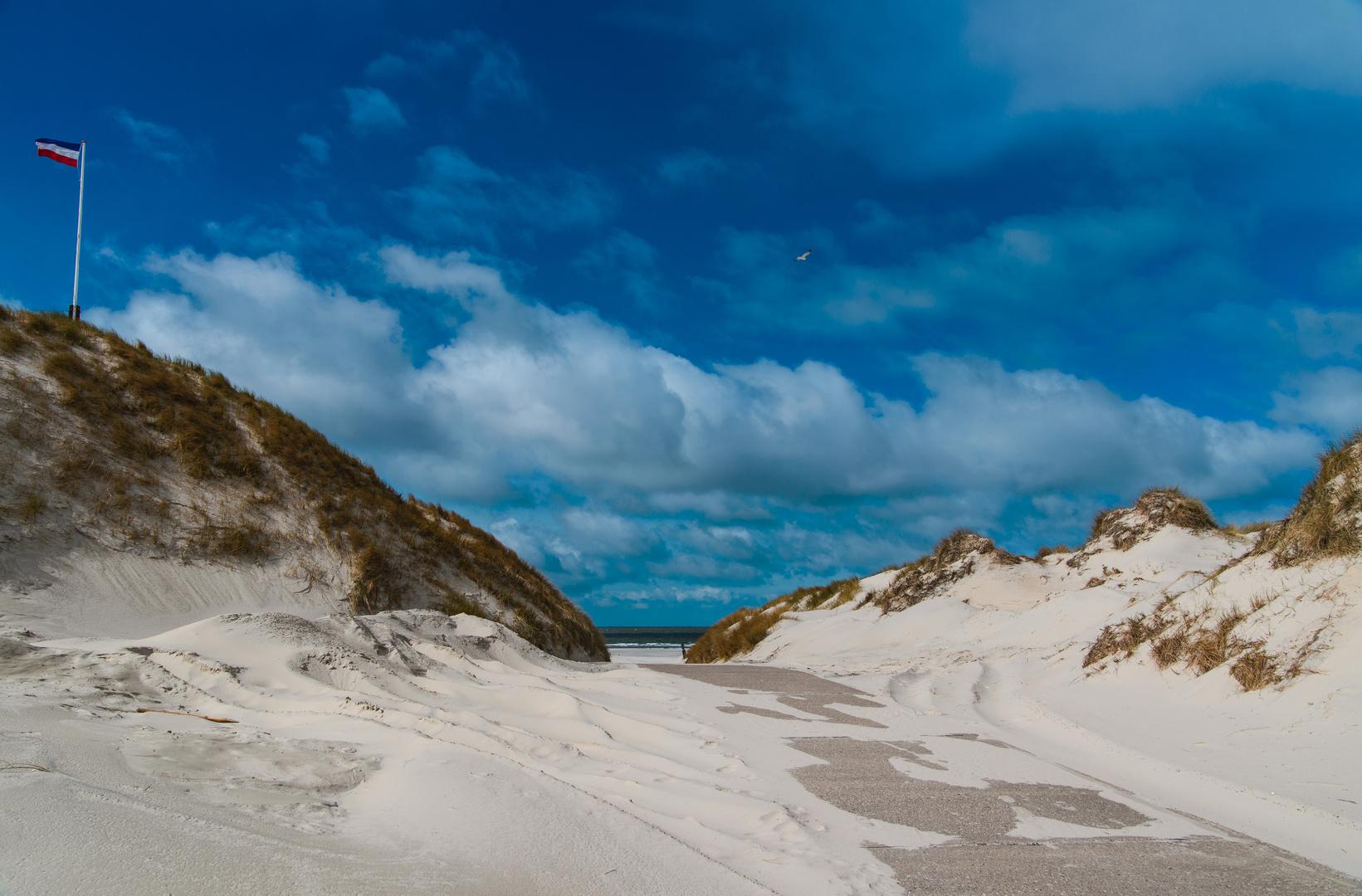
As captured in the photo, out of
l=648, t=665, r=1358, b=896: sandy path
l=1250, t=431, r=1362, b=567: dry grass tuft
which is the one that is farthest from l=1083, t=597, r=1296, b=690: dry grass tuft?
l=648, t=665, r=1358, b=896: sandy path

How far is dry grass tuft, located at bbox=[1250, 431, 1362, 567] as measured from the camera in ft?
24.7

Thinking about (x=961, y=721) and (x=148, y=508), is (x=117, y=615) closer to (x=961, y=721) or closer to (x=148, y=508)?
(x=148, y=508)

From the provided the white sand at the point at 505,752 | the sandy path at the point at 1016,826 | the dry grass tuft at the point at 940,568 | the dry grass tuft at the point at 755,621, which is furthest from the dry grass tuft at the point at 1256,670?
the dry grass tuft at the point at 755,621

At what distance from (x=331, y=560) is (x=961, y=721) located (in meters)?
8.61

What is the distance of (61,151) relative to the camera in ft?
45.4

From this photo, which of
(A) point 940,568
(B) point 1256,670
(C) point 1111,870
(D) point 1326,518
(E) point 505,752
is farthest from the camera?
(A) point 940,568

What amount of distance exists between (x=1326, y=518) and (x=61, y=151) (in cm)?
2010

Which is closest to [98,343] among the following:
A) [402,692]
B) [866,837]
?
[402,692]

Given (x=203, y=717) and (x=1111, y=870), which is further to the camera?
(x=203, y=717)

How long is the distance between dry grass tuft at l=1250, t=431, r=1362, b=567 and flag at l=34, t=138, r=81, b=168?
1972 centimetres

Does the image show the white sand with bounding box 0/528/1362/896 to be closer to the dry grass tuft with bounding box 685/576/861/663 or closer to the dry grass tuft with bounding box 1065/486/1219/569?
the dry grass tuft with bounding box 1065/486/1219/569

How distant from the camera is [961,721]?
7480mm

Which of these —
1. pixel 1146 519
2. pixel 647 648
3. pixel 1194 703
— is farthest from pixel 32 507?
pixel 647 648

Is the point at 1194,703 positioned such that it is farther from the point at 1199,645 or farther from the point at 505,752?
the point at 505,752
